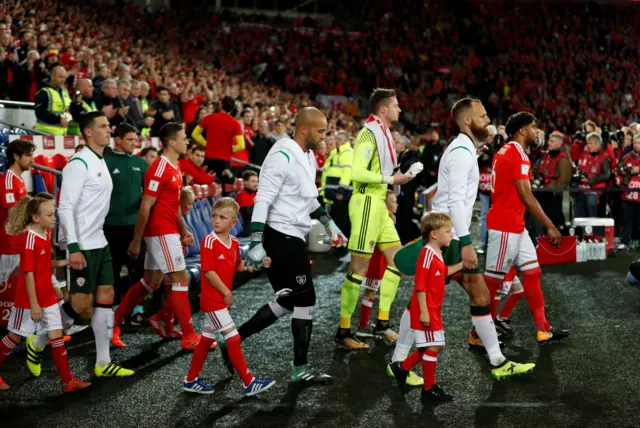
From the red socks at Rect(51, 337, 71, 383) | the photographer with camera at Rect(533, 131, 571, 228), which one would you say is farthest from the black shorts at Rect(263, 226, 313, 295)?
the photographer with camera at Rect(533, 131, 571, 228)

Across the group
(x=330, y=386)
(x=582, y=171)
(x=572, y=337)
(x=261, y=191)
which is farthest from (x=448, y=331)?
(x=582, y=171)

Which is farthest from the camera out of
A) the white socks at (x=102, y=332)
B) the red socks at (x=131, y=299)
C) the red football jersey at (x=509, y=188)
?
the red socks at (x=131, y=299)

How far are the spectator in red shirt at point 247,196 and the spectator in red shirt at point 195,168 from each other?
759 millimetres

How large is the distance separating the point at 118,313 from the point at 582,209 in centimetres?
929

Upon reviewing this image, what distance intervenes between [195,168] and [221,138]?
143 cm

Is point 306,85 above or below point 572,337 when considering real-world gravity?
above

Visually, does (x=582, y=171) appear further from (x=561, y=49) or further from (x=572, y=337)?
(x=561, y=49)

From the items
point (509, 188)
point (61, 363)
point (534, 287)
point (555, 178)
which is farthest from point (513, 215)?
point (555, 178)

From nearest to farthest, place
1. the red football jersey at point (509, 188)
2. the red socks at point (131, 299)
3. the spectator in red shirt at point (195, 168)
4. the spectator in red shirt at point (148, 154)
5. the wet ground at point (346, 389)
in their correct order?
the wet ground at point (346, 389)
the red football jersey at point (509, 188)
the red socks at point (131, 299)
the spectator in red shirt at point (148, 154)
the spectator in red shirt at point (195, 168)

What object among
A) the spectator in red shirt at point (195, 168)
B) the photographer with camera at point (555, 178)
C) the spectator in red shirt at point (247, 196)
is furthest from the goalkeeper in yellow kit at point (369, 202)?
the photographer with camera at point (555, 178)

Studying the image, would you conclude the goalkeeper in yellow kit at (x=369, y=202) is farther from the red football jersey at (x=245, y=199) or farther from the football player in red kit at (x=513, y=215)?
the red football jersey at (x=245, y=199)

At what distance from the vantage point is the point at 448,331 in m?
7.23

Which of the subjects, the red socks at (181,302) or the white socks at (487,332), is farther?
the red socks at (181,302)

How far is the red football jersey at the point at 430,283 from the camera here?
523 centimetres
